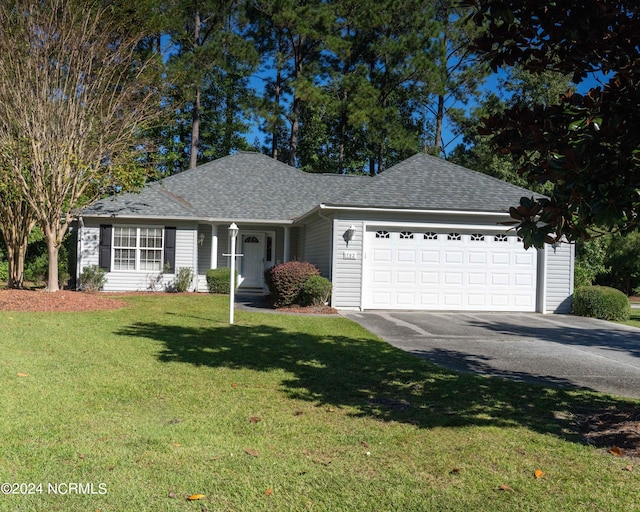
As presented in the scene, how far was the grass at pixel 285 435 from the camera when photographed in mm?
3402

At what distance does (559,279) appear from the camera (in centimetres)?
1488

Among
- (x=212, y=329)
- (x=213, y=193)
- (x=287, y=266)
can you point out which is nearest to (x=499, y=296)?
(x=287, y=266)

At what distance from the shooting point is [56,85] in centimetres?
1430

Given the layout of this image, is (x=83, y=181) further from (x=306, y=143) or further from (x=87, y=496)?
(x=306, y=143)

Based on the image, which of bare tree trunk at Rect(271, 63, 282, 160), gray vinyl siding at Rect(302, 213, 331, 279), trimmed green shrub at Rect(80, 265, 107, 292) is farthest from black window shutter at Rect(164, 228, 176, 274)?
bare tree trunk at Rect(271, 63, 282, 160)

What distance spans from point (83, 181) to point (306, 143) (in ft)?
62.2

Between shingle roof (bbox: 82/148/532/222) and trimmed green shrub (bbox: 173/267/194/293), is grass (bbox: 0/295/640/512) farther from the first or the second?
trimmed green shrub (bbox: 173/267/194/293)

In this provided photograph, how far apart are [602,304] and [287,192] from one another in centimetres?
1207

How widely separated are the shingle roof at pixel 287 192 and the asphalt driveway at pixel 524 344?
10.2 feet

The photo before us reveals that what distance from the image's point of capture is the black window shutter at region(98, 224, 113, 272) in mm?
17969

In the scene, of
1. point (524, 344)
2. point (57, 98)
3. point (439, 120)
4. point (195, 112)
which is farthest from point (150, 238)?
point (439, 120)

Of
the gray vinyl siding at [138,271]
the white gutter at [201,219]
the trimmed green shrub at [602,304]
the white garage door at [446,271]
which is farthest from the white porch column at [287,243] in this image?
the trimmed green shrub at [602,304]

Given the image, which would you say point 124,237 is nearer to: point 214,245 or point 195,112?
point 214,245

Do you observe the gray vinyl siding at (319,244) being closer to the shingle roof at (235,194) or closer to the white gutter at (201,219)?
the white gutter at (201,219)
